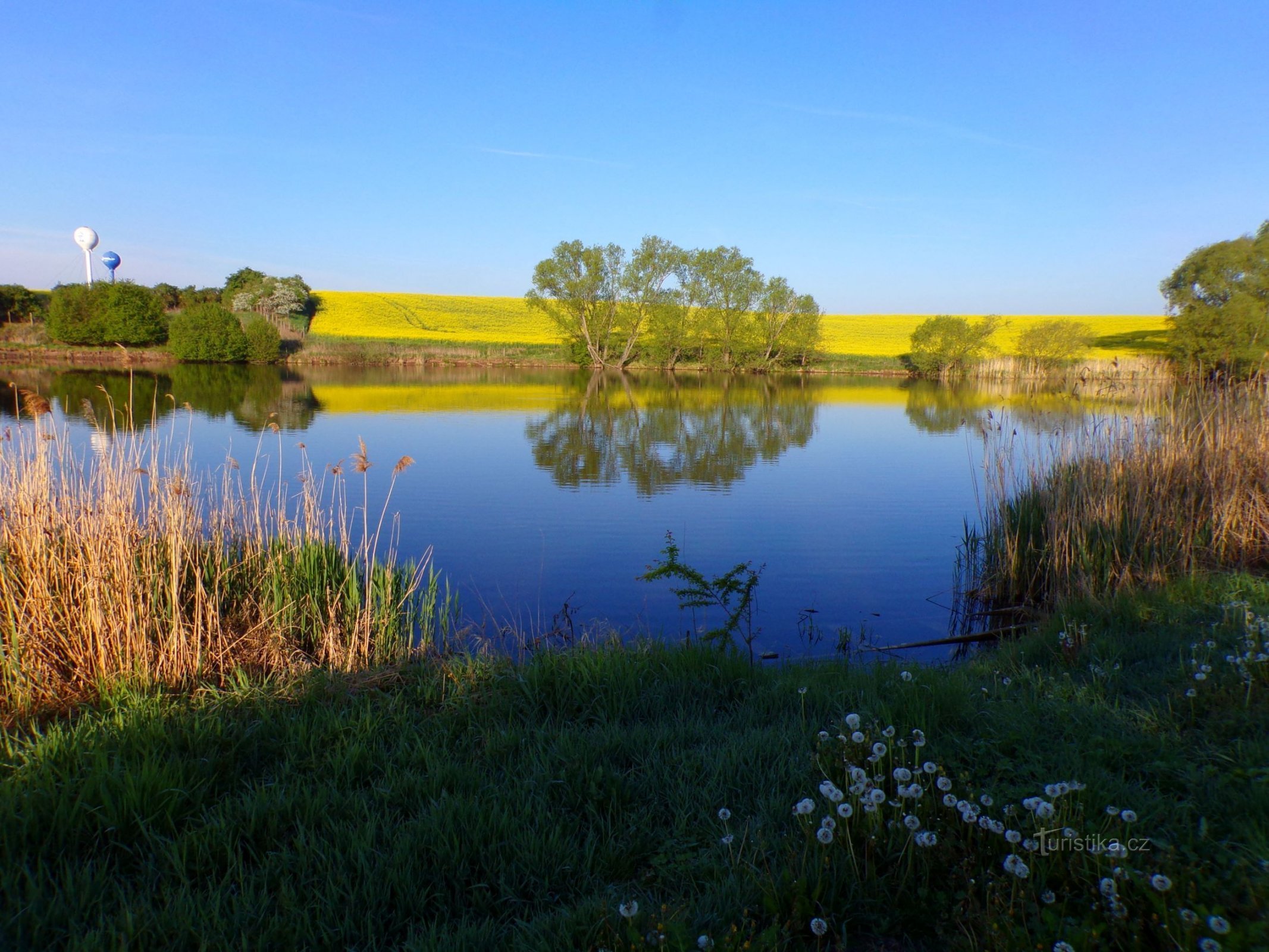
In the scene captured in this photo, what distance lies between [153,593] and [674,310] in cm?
5034

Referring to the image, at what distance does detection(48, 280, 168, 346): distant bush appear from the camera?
42.8m

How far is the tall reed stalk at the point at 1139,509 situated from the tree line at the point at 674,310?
152 feet

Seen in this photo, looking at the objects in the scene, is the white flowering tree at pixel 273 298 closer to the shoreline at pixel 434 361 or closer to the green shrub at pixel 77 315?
the shoreline at pixel 434 361

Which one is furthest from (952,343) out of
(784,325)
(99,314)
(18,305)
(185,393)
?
(18,305)

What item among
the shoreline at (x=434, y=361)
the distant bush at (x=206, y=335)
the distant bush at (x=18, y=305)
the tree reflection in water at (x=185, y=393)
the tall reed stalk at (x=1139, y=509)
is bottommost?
the tall reed stalk at (x=1139, y=509)

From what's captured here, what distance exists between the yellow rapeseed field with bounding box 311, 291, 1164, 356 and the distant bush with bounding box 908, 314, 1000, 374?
326 inches

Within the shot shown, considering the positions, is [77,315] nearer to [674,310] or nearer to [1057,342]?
[674,310]

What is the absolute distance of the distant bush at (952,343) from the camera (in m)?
47.2

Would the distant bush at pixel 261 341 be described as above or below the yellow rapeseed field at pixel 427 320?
below

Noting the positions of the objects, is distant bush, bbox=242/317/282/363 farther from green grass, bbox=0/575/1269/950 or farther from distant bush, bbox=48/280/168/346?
green grass, bbox=0/575/1269/950

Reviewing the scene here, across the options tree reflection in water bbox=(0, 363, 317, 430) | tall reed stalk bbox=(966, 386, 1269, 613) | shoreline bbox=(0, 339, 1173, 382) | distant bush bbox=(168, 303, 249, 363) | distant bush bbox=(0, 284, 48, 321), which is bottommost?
tall reed stalk bbox=(966, 386, 1269, 613)

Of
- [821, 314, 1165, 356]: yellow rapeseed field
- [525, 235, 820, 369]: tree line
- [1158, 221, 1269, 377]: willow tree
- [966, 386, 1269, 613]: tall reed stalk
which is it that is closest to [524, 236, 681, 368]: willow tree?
[525, 235, 820, 369]: tree line

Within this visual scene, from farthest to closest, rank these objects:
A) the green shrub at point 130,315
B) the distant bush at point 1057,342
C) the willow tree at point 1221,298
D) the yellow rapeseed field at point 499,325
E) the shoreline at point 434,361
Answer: the yellow rapeseed field at point 499,325
the distant bush at point 1057,342
the green shrub at point 130,315
the shoreline at point 434,361
the willow tree at point 1221,298

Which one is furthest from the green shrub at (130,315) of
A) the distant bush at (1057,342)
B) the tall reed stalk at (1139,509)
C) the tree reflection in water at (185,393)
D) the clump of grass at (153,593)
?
the distant bush at (1057,342)
